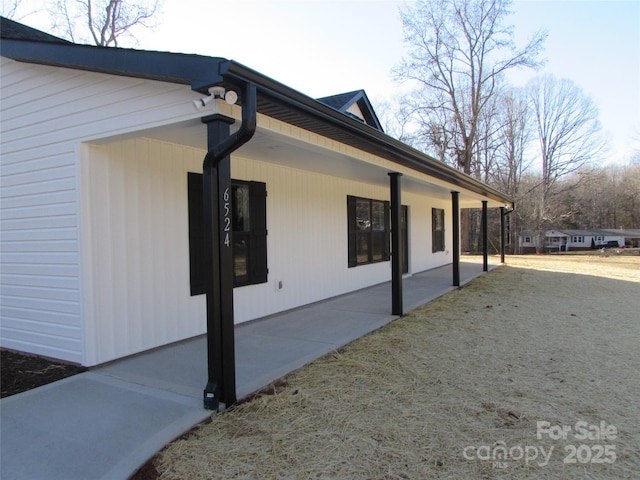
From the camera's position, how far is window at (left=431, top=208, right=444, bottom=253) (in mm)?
13188

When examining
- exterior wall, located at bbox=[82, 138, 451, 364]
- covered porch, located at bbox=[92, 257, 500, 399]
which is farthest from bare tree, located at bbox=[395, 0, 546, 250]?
exterior wall, located at bbox=[82, 138, 451, 364]

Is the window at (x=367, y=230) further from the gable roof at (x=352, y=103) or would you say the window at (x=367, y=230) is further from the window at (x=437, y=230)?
the window at (x=437, y=230)

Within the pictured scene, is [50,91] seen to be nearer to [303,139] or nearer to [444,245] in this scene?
[303,139]

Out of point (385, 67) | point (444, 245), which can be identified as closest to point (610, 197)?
point (385, 67)

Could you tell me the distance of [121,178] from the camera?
160 inches

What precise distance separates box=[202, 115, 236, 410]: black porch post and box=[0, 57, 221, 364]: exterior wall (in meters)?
0.67

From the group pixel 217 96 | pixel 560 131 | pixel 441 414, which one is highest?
pixel 560 131

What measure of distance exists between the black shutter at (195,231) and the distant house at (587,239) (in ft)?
123

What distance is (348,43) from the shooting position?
33.7 feet

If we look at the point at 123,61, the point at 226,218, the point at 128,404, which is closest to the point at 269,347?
the point at 128,404

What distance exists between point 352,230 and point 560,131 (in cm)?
2975

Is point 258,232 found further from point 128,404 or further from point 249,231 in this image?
point 128,404

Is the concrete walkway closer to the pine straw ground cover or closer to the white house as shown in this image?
the pine straw ground cover

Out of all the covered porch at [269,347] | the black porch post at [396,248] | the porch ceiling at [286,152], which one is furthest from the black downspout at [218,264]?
the black porch post at [396,248]
